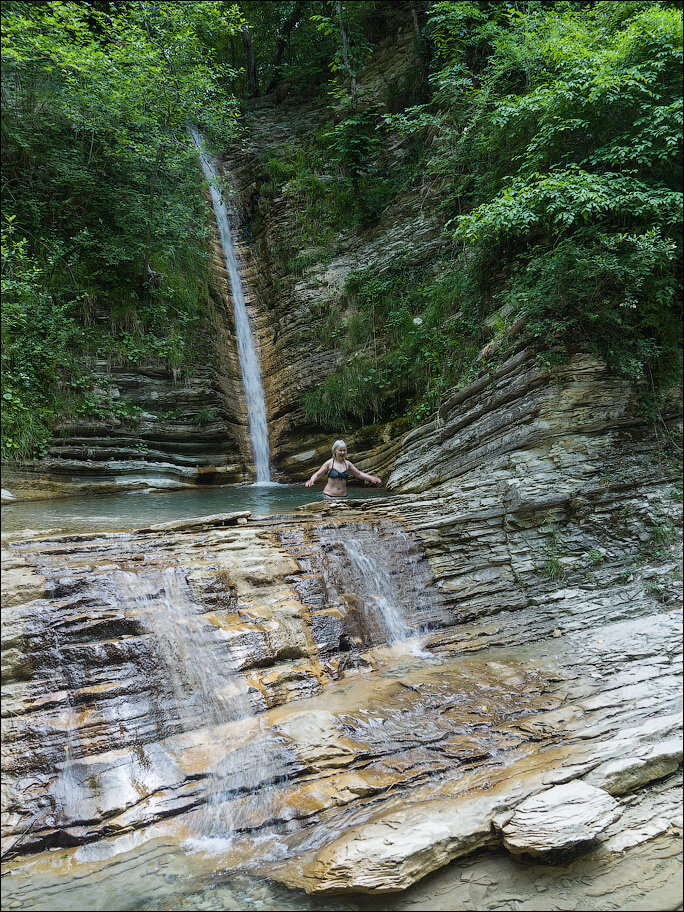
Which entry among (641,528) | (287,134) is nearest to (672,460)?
(641,528)

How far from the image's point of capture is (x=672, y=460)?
6.88 metres

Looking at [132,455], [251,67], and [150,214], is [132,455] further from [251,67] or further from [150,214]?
[251,67]

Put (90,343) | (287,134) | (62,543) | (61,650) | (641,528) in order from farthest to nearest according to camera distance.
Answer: (287,134), (90,343), (641,528), (62,543), (61,650)

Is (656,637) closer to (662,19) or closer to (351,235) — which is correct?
(662,19)

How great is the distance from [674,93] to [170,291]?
9854 millimetres

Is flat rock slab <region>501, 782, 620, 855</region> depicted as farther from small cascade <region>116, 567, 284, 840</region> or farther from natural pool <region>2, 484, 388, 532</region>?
natural pool <region>2, 484, 388, 532</region>

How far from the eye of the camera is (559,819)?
3.39 m

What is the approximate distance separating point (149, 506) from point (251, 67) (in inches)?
845

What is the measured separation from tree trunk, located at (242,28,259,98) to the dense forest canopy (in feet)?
29.9

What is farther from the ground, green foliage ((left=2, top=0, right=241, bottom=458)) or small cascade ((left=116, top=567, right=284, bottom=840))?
green foliage ((left=2, top=0, right=241, bottom=458))

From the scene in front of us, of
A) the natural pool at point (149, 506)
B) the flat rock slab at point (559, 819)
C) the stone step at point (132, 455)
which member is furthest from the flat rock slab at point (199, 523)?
the stone step at point (132, 455)

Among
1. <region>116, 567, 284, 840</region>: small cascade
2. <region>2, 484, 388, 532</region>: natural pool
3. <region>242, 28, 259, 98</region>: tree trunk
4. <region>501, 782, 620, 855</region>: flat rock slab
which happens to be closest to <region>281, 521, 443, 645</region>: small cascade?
<region>116, 567, 284, 840</region>: small cascade

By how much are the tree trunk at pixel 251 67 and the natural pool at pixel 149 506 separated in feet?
61.6

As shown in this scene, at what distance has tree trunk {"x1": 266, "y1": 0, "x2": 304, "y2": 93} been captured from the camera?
19.9 meters
